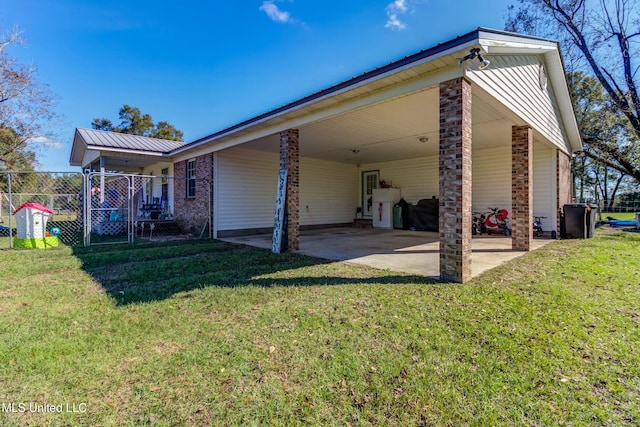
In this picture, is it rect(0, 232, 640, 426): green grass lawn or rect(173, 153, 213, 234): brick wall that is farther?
rect(173, 153, 213, 234): brick wall

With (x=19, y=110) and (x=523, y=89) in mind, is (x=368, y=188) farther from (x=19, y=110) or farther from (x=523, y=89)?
(x=19, y=110)

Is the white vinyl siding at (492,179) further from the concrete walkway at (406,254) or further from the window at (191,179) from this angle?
the window at (191,179)

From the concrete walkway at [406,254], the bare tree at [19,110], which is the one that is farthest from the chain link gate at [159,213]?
the bare tree at [19,110]

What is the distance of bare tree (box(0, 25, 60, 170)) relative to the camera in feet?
57.2

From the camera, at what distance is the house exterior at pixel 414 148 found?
4469 millimetres

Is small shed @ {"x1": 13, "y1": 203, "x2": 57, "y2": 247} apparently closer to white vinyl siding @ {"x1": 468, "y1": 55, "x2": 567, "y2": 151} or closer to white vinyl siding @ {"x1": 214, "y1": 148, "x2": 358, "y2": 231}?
white vinyl siding @ {"x1": 214, "y1": 148, "x2": 358, "y2": 231}

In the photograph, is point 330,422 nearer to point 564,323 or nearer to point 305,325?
point 305,325

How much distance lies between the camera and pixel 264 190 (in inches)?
449

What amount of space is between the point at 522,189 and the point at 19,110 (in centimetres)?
2650

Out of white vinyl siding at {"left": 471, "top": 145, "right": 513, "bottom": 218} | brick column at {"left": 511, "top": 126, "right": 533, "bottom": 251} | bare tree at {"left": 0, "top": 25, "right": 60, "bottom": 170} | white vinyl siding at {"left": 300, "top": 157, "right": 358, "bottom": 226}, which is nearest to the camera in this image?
brick column at {"left": 511, "top": 126, "right": 533, "bottom": 251}

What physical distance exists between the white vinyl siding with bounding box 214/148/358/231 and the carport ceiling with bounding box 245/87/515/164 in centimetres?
76

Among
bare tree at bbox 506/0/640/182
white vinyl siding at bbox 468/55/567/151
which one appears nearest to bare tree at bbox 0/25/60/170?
white vinyl siding at bbox 468/55/567/151

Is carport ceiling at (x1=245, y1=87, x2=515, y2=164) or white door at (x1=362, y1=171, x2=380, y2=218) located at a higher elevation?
carport ceiling at (x1=245, y1=87, x2=515, y2=164)

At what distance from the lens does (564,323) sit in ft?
10.2
